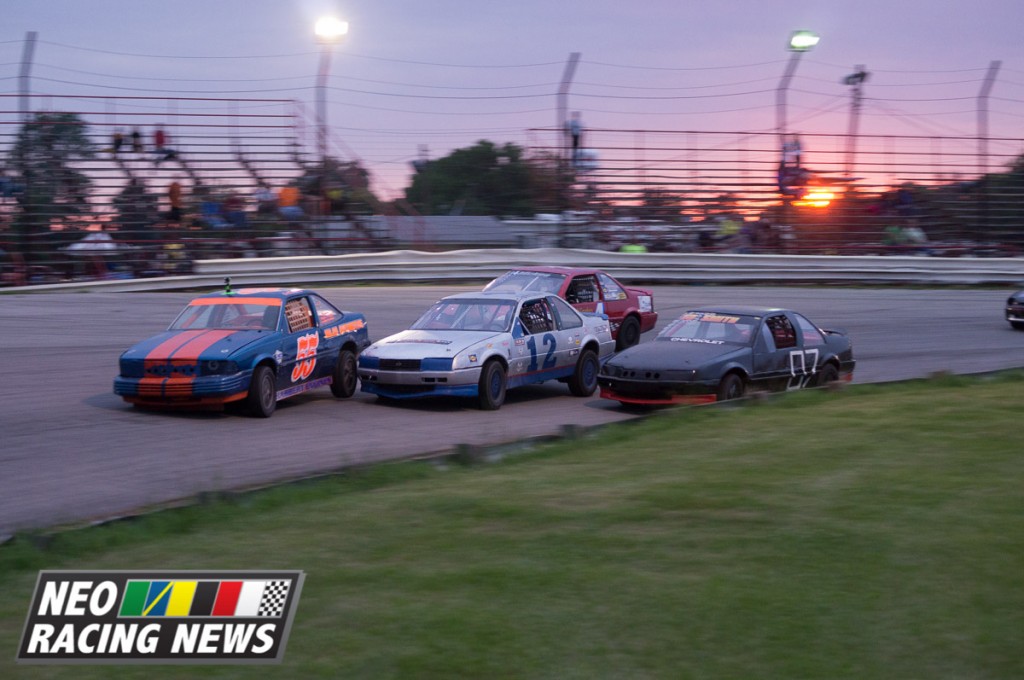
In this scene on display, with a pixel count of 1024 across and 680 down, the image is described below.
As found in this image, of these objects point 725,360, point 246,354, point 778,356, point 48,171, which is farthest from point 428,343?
point 48,171

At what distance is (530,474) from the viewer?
7410mm

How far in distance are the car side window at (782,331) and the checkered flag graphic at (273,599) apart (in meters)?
8.65

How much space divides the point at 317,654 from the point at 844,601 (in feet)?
7.43

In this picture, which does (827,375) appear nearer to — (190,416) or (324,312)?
(324,312)

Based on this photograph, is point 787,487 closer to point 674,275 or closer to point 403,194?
point 674,275

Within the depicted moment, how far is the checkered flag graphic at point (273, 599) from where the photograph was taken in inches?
167

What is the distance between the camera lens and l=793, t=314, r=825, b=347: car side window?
12.5 m

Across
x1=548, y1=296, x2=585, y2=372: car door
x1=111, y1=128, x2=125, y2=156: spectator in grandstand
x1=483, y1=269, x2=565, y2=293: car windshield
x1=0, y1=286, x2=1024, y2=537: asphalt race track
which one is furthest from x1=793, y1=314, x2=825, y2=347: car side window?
x1=111, y1=128, x2=125, y2=156: spectator in grandstand

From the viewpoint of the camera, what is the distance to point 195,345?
10.9m

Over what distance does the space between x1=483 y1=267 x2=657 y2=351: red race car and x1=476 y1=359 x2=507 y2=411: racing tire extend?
350 cm

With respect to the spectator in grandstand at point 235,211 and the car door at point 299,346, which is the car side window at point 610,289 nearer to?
the car door at point 299,346

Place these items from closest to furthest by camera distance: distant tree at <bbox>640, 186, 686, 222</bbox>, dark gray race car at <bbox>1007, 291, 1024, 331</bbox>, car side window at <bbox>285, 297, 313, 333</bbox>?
car side window at <bbox>285, 297, 313, 333</bbox> → dark gray race car at <bbox>1007, 291, 1024, 331</bbox> → distant tree at <bbox>640, 186, 686, 222</bbox>

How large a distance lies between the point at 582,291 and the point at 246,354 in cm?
615

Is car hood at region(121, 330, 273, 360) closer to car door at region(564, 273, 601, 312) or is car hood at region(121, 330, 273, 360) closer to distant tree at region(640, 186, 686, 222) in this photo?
car door at region(564, 273, 601, 312)
